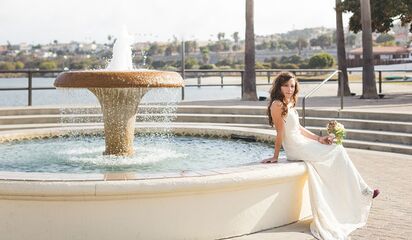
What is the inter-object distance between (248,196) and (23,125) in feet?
29.4

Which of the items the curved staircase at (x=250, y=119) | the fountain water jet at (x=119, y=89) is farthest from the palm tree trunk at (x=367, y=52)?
the fountain water jet at (x=119, y=89)

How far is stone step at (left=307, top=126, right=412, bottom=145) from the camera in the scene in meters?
11.5

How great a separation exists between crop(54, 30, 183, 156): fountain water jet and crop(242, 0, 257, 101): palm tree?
1200 centimetres

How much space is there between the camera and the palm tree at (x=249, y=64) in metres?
20.2

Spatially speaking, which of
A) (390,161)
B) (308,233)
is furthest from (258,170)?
(390,161)

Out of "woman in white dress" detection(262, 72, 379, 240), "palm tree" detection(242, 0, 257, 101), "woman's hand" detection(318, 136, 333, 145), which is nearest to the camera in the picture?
"woman in white dress" detection(262, 72, 379, 240)

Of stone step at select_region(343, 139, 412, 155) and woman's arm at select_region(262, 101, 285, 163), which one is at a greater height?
woman's arm at select_region(262, 101, 285, 163)

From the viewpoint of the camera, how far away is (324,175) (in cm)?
613

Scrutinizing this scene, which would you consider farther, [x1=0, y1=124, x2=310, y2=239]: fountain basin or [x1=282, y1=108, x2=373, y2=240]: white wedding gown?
[x1=282, y1=108, x2=373, y2=240]: white wedding gown

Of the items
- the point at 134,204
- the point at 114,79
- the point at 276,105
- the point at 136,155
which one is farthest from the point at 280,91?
the point at 136,155

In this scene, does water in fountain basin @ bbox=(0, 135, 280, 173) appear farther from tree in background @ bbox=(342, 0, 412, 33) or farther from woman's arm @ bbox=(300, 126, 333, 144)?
tree in background @ bbox=(342, 0, 412, 33)

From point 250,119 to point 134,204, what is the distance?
30.7 feet

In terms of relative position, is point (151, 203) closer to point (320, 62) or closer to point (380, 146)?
point (380, 146)

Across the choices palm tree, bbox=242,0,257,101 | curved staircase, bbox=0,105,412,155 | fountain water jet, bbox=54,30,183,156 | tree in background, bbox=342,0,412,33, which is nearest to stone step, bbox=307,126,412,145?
curved staircase, bbox=0,105,412,155
